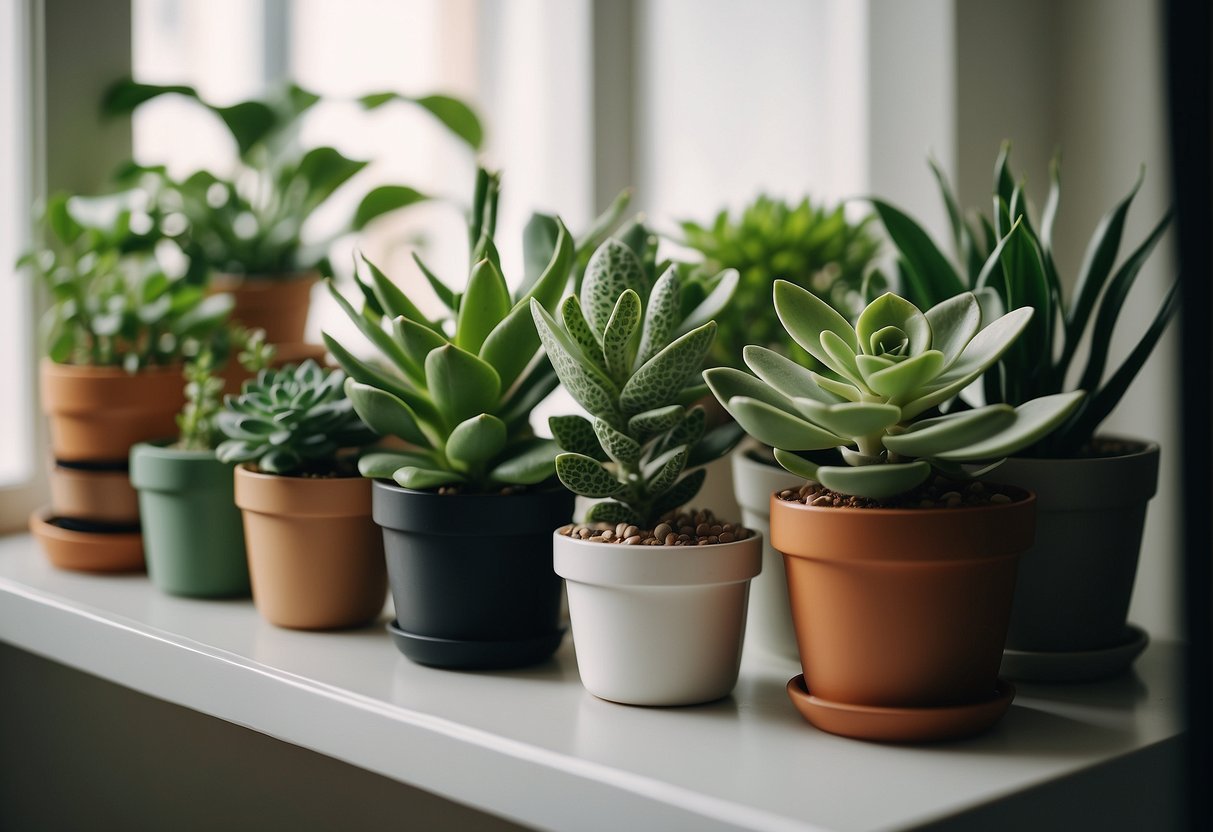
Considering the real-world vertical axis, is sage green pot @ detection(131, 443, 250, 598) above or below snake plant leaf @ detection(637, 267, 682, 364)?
below

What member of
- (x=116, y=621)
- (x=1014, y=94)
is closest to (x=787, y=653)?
(x=116, y=621)

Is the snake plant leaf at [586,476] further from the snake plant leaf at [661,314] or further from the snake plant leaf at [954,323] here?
the snake plant leaf at [954,323]

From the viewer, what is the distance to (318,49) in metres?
1.43

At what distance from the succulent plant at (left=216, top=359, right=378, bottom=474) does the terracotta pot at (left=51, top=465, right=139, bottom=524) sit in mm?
200

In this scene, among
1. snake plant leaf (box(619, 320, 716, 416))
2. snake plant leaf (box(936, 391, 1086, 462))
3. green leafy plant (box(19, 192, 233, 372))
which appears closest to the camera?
snake plant leaf (box(936, 391, 1086, 462))

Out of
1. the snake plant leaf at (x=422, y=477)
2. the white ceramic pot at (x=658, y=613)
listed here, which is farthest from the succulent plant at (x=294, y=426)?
the white ceramic pot at (x=658, y=613)

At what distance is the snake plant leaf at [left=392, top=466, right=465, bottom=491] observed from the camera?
2.16 feet

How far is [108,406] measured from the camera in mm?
922

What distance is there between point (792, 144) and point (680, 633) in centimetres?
82

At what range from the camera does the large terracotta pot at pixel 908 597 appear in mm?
539

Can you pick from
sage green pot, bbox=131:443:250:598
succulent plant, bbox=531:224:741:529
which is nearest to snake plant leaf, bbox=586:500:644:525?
succulent plant, bbox=531:224:741:529

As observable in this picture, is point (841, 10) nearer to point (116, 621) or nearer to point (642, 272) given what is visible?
point (642, 272)

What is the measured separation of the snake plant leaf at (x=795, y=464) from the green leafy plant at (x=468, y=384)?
146 millimetres

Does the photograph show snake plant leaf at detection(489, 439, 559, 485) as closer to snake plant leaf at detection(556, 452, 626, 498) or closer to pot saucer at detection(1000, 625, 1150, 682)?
snake plant leaf at detection(556, 452, 626, 498)
